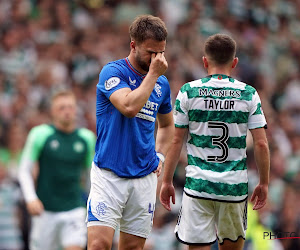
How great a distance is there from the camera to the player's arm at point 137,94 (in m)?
4.76

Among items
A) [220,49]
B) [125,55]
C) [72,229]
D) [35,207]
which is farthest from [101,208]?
[125,55]

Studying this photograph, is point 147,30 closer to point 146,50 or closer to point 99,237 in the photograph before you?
point 146,50

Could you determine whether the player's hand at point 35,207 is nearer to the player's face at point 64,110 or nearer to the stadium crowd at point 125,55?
the player's face at point 64,110

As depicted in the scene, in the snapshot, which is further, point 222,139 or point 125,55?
point 125,55

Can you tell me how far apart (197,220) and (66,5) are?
8458 millimetres

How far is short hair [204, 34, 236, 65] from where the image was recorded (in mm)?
5305

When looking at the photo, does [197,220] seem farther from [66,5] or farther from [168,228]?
[66,5]

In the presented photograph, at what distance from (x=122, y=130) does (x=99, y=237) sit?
877 millimetres

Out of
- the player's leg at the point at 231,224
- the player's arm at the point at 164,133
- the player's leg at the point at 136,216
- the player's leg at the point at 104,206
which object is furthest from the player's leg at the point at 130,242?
the player's arm at the point at 164,133

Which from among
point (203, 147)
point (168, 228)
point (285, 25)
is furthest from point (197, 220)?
point (285, 25)

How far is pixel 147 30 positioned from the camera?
16.2 feet

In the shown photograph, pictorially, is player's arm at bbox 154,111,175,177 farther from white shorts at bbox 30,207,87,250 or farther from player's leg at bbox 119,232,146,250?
white shorts at bbox 30,207,87,250

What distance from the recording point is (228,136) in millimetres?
5234

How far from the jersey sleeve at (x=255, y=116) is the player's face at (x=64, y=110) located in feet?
9.51
